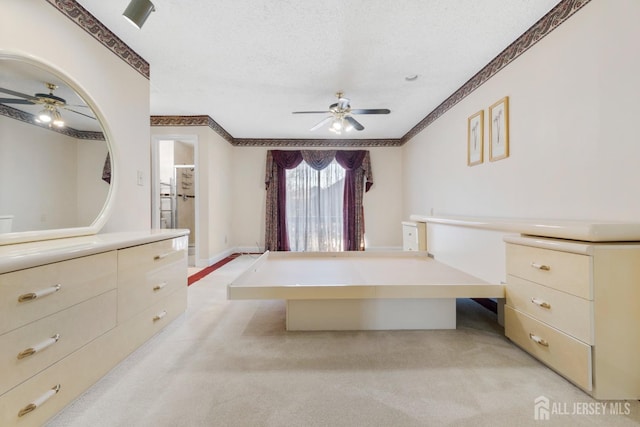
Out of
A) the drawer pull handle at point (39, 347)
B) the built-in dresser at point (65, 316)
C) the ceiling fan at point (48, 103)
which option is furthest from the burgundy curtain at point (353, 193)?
the drawer pull handle at point (39, 347)

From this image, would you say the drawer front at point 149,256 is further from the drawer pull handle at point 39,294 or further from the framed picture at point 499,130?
the framed picture at point 499,130

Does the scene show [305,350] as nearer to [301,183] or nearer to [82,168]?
[82,168]

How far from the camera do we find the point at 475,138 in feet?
9.13

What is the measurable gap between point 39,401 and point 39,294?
0.41m

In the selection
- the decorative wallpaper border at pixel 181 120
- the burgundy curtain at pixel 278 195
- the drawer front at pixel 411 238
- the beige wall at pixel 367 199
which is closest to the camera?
the drawer front at pixel 411 238

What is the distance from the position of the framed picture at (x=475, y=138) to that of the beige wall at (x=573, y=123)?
0.09m

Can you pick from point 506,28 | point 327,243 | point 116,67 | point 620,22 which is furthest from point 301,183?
point 620,22

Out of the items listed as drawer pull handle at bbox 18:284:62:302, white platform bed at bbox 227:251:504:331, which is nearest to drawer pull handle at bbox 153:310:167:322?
white platform bed at bbox 227:251:504:331

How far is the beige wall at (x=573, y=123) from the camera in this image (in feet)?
4.57

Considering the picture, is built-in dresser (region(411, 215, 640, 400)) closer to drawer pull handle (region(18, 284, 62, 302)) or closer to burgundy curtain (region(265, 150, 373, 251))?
drawer pull handle (region(18, 284, 62, 302))

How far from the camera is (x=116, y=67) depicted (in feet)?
6.98

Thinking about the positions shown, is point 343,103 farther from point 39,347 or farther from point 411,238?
point 39,347

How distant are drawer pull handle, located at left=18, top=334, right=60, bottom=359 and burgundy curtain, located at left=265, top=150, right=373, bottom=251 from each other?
13.8ft

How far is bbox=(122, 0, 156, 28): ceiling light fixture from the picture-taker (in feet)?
4.48
